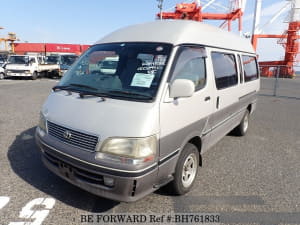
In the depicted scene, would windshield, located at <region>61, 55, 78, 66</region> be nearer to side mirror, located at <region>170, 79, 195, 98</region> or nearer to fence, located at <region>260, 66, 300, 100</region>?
fence, located at <region>260, 66, 300, 100</region>

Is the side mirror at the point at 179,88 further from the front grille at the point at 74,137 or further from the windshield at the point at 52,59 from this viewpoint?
the windshield at the point at 52,59

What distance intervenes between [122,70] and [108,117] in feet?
2.72

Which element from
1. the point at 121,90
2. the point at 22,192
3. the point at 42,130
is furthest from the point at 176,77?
the point at 22,192

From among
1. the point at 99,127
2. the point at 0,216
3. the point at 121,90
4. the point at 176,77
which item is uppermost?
the point at 176,77

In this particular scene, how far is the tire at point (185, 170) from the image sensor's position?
2691 mm

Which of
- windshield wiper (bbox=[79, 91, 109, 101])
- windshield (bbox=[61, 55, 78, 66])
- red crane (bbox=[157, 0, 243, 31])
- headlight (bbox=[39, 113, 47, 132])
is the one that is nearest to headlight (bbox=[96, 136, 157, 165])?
windshield wiper (bbox=[79, 91, 109, 101])

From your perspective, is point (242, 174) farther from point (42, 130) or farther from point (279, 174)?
point (42, 130)

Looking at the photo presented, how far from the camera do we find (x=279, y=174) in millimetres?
3574

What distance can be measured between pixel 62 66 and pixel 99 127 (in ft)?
64.7

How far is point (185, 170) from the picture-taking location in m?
2.94

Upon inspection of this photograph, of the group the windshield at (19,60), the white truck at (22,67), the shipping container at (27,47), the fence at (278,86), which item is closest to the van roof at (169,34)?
the fence at (278,86)

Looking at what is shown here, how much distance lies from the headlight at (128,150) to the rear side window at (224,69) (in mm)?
1767

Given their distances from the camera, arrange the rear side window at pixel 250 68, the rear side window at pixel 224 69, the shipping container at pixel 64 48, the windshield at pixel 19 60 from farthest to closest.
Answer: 1. the shipping container at pixel 64 48
2. the windshield at pixel 19 60
3. the rear side window at pixel 250 68
4. the rear side window at pixel 224 69

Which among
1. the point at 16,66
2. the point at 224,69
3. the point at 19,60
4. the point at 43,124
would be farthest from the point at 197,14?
the point at 43,124
